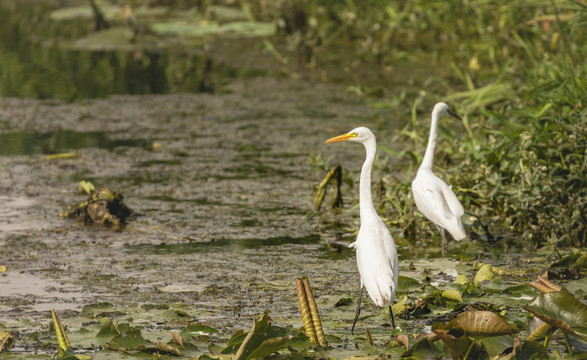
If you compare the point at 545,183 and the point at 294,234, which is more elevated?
the point at 545,183

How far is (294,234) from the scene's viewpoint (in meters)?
6.05

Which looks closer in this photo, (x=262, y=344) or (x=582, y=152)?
(x=262, y=344)

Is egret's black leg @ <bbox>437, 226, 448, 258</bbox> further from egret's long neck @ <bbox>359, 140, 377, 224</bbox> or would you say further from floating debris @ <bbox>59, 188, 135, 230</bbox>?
floating debris @ <bbox>59, 188, 135, 230</bbox>

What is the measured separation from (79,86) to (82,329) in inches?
296

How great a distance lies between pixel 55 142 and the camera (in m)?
8.52

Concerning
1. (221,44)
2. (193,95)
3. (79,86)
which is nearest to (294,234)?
(193,95)

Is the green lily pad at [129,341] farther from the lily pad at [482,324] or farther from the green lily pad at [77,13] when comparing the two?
the green lily pad at [77,13]

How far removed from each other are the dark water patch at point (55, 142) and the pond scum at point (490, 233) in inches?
98.6

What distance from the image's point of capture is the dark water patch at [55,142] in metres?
8.21

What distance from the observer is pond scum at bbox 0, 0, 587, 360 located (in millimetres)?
3678

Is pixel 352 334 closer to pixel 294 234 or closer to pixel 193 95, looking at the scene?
pixel 294 234

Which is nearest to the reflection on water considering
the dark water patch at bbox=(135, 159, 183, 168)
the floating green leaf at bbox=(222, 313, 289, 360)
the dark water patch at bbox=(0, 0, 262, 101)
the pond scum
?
the dark water patch at bbox=(0, 0, 262, 101)

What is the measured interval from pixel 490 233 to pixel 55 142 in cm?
423

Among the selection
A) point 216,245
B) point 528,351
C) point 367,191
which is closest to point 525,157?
point 367,191
